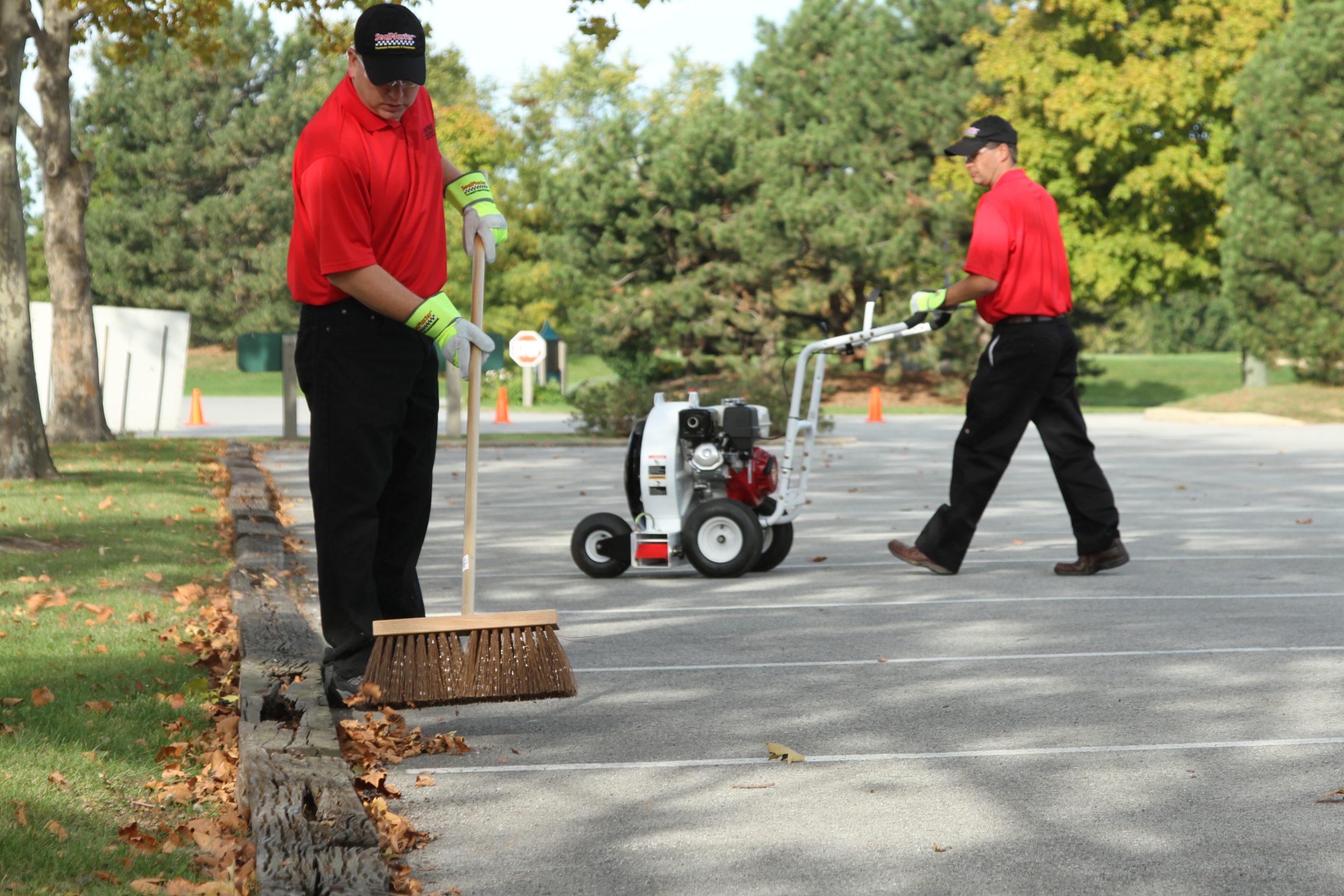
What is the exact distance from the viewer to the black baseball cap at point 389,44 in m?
4.50

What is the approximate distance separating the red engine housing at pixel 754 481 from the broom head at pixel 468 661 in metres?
3.99

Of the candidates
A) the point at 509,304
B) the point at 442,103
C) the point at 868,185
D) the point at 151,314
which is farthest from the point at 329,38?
the point at 442,103

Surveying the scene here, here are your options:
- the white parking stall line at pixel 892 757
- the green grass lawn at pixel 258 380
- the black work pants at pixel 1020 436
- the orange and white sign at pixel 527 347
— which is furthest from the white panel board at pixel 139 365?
the white parking stall line at pixel 892 757

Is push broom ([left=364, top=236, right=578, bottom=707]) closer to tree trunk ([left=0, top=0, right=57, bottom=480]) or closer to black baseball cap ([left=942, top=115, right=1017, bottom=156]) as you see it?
black baseball cap ([left=942, top=115, right=1017, bottom=156])

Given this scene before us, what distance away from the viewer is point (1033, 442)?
22.2m

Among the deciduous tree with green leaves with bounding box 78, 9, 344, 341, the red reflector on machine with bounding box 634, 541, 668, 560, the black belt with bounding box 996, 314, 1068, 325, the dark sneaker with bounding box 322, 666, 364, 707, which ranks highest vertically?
the deciduous tree with green leaves with bounding box 78, 9, 344, 341

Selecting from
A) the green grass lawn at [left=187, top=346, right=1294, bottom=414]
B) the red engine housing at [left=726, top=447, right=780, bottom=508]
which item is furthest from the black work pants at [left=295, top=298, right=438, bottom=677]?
the green grass lawn at [left=187, top=346, right=1294, bottom=414]

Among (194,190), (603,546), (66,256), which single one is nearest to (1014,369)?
(603,546)

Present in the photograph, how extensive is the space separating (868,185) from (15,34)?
30.8m

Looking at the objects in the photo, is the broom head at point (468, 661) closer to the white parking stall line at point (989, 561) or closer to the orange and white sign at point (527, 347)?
the white parking stall line at point (989, 561)

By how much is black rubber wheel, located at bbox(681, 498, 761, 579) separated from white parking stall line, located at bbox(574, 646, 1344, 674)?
7.43 feet

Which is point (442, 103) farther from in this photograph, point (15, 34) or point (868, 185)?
point (15, 34)

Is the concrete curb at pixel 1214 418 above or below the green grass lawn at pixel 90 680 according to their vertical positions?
above

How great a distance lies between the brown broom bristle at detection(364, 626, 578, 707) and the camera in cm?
437
